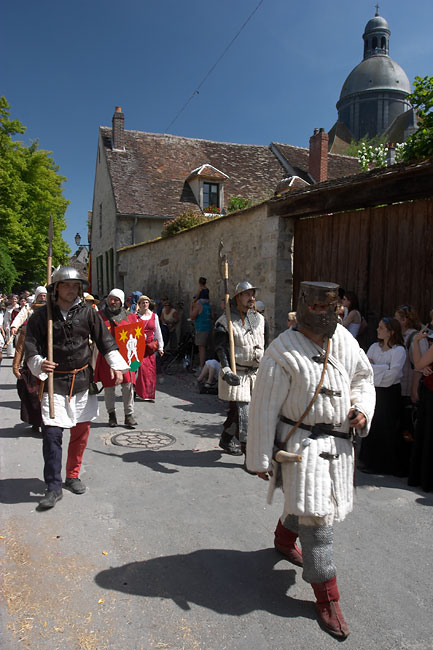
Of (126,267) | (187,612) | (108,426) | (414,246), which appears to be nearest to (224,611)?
(187,612)

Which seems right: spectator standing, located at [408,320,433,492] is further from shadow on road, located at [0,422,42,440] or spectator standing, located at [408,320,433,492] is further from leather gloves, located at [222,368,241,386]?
shadow on road, located at [0,422,42,440]

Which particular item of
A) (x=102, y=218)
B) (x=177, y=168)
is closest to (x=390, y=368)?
(x=177, y=168)

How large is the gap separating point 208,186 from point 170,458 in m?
→ 18.9

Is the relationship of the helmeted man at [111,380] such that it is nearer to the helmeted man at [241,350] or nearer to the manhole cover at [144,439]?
the manhole cover at [144,439]

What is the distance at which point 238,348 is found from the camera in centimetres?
533

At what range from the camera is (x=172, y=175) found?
23891mm

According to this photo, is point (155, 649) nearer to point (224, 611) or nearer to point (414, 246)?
point (224, 611)

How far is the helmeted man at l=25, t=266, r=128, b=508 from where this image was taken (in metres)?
4.21

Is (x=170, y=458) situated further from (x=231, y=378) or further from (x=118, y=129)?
(x=118, y=129)

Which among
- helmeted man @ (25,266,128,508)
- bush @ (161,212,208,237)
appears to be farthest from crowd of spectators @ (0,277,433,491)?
bush @ (161,212,208,237)

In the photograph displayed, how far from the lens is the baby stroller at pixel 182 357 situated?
38.5 feet

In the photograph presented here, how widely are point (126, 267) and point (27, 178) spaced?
45.3 feet

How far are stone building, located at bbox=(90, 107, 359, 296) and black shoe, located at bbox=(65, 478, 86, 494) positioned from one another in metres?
16.0

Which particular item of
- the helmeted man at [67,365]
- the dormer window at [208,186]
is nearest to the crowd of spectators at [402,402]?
the helmeted man at [67,365]
